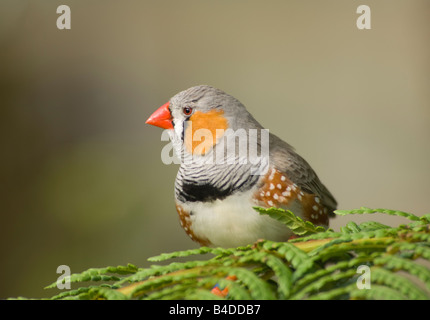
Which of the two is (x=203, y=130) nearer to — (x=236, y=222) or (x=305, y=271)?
(x=236, y=222)

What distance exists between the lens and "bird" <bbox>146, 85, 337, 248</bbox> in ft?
2.70

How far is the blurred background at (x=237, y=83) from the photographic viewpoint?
2238 mm

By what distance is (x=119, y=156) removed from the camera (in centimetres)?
226

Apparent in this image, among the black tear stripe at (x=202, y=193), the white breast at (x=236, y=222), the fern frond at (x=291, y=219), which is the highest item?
the fern frond at (x=291, y=219)

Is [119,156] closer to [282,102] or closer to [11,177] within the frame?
[11,177]

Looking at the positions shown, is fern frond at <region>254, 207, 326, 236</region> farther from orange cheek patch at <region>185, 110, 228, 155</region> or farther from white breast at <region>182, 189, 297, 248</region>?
orange cheek patch at <region>185, 110, 228, 155</region>

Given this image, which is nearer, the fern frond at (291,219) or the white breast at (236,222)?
the fern frond at (291,219)

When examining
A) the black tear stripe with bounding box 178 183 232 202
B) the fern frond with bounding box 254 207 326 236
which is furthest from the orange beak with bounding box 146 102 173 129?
the fern frond with bounding box 254 207 326 236

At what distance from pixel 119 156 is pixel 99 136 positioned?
0.47 ft

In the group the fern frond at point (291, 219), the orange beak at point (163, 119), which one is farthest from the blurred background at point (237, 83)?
the fern frond at point (291, 219)

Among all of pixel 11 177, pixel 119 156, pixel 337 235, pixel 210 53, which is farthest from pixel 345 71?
pixel 337 235

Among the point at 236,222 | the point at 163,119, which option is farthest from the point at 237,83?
the point at 236,222

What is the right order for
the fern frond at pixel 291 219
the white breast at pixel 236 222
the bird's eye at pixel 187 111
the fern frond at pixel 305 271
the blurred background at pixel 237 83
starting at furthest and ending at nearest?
the blurred background at pixel 237 83, the bird's eye at pixel 187 111, the white breast at pixel 236 222, the fern frond at pixel 291 219, the fern frond at pixel 305 271

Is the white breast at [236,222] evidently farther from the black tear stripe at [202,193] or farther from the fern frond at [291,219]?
the fern frond at [291,219]
